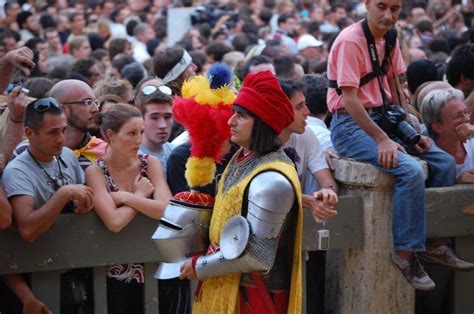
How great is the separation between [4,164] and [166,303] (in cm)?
119

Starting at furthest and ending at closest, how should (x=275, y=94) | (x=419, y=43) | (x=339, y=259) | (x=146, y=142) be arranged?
(x=419, y=43), (x=146, y=142), (x=339, y=259), (x=275, y=94)

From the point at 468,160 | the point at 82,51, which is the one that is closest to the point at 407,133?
the point at 468,160

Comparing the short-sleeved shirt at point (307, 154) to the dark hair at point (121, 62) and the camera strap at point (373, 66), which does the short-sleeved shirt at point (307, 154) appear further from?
the dark hair at point (121, 62)

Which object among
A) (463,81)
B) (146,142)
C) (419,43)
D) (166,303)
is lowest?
(166,303)

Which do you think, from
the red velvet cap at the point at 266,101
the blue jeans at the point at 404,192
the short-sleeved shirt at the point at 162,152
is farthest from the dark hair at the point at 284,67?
the red velvet cap at the point at 266,101

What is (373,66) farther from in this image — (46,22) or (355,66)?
(46,22)

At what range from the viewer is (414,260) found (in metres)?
5.20

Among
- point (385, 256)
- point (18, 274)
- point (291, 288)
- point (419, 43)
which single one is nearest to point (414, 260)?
point (385, 256)

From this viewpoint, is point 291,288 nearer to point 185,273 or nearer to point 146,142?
point 185,273

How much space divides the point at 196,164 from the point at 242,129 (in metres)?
0.32

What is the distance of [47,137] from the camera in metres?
4.85

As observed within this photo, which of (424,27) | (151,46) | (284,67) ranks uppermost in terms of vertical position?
(424,27)

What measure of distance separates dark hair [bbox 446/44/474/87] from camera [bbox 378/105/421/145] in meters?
2.06

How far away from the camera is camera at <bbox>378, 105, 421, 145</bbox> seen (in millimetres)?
5355
